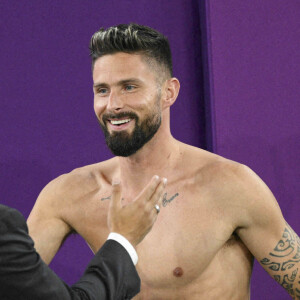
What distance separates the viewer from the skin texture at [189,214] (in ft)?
4.64

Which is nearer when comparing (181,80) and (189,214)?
(189,214)

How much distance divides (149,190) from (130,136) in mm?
366

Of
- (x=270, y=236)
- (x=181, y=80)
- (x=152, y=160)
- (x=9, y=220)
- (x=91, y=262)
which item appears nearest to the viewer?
(x=9, y=220)

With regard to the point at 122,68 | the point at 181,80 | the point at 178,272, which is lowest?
the point at 178,272

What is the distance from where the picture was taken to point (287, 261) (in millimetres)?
1405

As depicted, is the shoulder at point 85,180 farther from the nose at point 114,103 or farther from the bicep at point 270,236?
the bicep at point 270,236

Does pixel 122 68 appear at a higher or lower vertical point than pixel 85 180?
higher

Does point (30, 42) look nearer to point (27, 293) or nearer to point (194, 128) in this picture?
point (194, 128)

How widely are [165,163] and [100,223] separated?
22 cm

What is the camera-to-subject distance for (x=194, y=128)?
6.25ft

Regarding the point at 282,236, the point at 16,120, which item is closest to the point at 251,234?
the point at 282,236

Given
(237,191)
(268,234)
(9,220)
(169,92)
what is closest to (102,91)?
(169,92)

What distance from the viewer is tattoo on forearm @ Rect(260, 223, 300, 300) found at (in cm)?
140

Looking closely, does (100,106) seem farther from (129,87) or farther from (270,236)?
(270,236)
